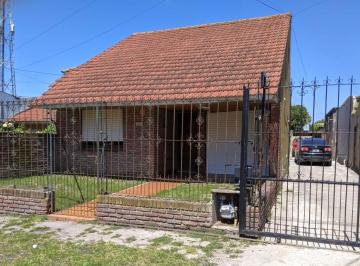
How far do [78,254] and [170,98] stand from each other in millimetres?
6118

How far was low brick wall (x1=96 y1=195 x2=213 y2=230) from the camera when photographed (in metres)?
6.39

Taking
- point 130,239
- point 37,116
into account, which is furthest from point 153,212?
point 37,116

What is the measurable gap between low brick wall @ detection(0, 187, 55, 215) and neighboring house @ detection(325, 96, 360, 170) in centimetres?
538

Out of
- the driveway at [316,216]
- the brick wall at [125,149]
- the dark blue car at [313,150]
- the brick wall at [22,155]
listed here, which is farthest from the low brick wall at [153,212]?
the dark blue car at [313,150]

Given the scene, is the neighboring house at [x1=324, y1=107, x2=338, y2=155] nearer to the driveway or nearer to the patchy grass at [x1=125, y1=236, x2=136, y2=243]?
the driveway

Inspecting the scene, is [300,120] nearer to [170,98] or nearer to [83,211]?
[83,211]

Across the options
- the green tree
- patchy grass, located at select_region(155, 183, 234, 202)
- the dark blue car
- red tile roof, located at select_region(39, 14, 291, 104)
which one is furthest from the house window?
the dark blue car

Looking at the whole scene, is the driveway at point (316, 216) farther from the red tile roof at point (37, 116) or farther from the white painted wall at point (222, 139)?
the red tile roof at point (37, 116)

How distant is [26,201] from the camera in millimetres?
7824

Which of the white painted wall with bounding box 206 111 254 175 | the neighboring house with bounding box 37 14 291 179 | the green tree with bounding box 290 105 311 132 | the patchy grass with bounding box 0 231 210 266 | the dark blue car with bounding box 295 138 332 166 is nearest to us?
the patchy grass with bounding box 0 231 210 266

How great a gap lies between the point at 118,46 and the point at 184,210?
11.8 meters

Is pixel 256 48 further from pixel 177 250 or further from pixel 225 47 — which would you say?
pixel 177 250

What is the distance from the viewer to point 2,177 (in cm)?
976

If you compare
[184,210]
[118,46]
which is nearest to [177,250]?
[184,210]
